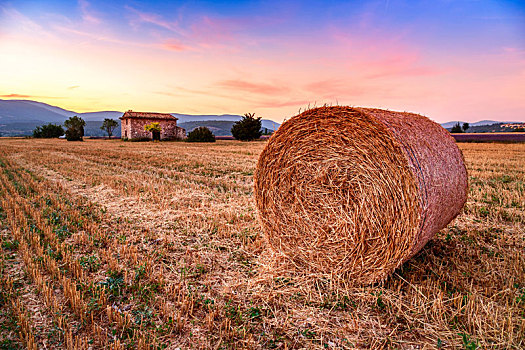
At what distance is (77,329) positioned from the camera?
9.21ft

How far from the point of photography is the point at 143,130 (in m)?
50.1

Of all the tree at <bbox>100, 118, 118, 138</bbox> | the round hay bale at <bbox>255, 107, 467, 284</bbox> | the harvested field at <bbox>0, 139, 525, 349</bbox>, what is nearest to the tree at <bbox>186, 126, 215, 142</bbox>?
the harvested field at <bbox>0, 139, 525, 349</bbox>

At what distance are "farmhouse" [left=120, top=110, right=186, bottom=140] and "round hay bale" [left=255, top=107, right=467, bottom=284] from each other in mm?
49526

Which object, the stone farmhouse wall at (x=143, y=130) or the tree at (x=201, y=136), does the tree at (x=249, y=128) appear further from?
the stone farmhouse wall at (x=143, y=130)

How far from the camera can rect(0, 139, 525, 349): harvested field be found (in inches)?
108

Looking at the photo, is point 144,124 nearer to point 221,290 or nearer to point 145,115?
point 145,115

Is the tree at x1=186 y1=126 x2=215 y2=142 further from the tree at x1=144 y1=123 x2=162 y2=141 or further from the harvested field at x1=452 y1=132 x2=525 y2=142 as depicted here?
the harvested field at x1=452 y1=132 x2=525 y2=142

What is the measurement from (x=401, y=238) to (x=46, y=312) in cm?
361

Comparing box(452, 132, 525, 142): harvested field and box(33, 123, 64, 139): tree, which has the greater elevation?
box(33, 123, 64, 139): tree

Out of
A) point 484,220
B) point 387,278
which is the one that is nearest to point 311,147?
point 387,278

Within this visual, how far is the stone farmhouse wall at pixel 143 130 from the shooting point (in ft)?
162

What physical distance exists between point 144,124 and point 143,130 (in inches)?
43.7

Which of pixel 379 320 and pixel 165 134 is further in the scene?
pixel 165 134

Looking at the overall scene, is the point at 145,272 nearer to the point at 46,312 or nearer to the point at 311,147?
the point at 46,312
